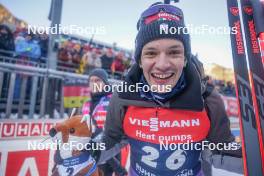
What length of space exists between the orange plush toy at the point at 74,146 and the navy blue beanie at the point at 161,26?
64cm

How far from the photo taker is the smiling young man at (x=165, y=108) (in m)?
1.11

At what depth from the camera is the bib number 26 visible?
3.81 ft

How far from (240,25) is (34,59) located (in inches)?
114

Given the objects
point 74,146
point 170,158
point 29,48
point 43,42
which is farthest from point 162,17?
point 29,48

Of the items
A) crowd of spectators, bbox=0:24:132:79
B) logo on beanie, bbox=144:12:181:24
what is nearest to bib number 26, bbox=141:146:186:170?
logo on beanie, bbox=144:12:181:24

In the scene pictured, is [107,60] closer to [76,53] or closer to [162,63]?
[76,53]

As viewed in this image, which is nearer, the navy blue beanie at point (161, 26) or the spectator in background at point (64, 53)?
the navy blue beanie at point (161, 26)

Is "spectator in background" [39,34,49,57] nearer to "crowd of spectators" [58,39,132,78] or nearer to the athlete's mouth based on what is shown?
"crowd of spectators" [58,39,132,78]

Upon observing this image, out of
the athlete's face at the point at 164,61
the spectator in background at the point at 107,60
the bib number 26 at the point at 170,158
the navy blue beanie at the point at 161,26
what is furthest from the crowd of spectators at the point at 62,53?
the bib number 26 at the point at 170,158

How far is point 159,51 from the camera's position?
1.10m

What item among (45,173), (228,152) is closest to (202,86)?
(228,152)

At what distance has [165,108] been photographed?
3.87 ft

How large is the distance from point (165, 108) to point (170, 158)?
0.23m

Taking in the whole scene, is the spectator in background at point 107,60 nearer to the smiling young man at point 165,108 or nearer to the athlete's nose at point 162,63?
the smiling young man at point 165,108
